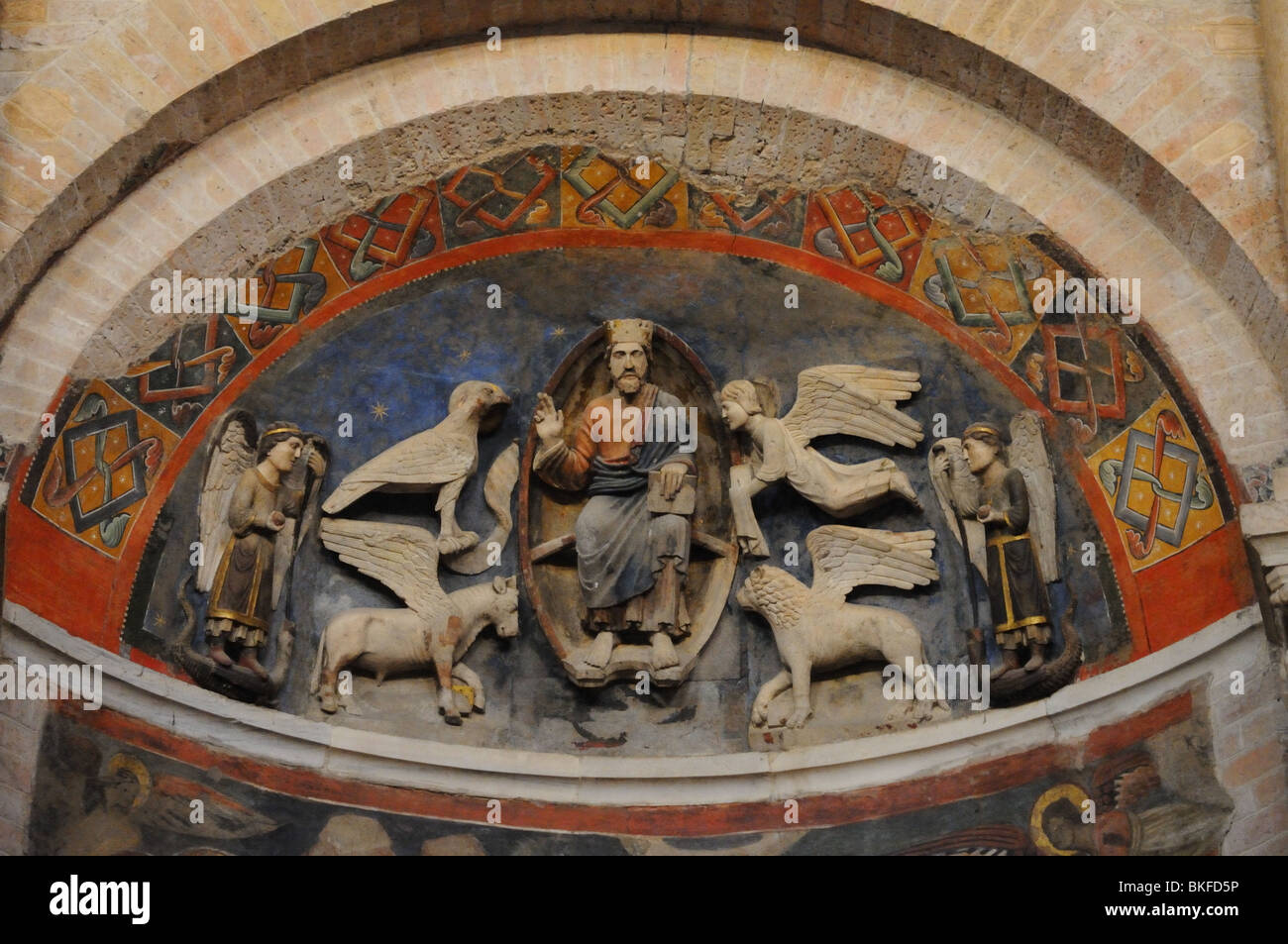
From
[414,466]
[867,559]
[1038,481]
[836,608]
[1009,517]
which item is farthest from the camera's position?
[414,466]

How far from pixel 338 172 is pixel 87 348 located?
149 centimetres

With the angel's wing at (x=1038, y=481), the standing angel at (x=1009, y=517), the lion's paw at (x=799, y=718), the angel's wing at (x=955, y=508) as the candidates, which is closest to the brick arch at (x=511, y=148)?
the angel's wing at (x=1038, y=481)

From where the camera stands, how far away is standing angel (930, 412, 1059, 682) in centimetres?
1000

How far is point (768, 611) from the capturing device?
10.4 meters

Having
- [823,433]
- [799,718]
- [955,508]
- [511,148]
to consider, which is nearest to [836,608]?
[799,718]

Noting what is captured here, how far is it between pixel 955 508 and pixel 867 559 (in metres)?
0.49

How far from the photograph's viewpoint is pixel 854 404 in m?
10.6

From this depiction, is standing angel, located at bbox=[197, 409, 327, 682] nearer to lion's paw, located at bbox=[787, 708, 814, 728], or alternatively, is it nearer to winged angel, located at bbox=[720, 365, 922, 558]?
winged angel, located at bbox=[720, 365, 922, 558]

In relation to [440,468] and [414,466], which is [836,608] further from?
[414,466]

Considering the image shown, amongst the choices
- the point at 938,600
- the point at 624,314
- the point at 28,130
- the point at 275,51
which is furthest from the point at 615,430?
the point at 28,130

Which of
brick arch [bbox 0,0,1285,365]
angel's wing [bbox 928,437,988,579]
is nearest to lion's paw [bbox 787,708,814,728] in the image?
angel's wing [bbox 928,437,988,579]

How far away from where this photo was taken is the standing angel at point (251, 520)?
400 inches
